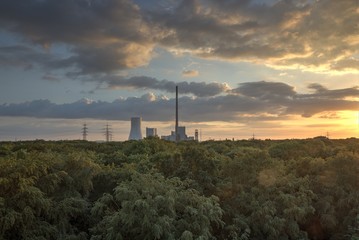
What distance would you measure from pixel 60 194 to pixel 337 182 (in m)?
12.6

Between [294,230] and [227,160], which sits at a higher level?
[227,160]

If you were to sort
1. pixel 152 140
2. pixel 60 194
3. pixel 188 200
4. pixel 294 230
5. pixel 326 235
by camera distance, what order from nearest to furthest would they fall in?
pixel 188 200 → pixel 60 194 → pixel 294 230 → pixel 326 235 → pixel 152 140

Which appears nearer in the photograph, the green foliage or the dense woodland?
the green foliage

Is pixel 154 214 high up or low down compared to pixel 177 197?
down

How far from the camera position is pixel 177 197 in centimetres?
1116

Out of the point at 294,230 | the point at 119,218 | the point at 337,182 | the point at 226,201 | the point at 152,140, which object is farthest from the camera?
the point at 152,140

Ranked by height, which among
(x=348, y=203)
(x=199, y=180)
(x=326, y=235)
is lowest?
(x=326, y=235)

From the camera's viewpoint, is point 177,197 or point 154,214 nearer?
point 154,214

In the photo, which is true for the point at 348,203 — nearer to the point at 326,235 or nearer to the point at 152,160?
the point at 326,235

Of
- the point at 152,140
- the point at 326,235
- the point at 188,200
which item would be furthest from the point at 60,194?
the point at 152,140

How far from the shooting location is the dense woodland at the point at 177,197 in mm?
10523

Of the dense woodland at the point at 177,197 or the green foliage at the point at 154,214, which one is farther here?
the dense woodland at the point at 177,197

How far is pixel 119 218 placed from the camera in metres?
10.3

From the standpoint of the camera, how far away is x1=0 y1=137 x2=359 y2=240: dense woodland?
10.5 meters
